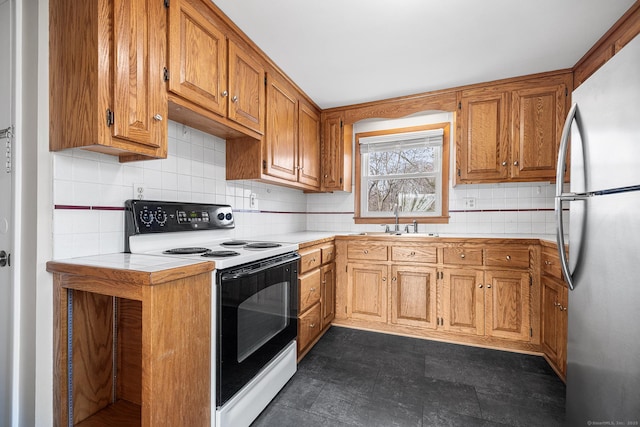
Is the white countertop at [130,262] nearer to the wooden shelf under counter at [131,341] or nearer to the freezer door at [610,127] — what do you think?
the wooden shelf under counter at [131,341]

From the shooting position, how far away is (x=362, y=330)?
269 centimetres

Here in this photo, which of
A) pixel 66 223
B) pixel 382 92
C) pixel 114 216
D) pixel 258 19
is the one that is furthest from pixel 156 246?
pixel 382 92

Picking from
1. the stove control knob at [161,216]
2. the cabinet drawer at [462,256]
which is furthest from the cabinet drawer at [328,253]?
the stove control knob at [161,216]

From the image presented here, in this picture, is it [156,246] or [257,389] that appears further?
[156,246]

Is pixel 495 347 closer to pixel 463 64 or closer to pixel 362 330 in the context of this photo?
pixel 362 330

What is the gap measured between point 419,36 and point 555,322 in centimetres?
216

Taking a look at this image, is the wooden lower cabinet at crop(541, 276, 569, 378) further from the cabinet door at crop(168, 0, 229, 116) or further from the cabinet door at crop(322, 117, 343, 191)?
the cabinet door at crop(168, 0, 229, 116)

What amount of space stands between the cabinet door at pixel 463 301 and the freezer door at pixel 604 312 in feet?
3.57

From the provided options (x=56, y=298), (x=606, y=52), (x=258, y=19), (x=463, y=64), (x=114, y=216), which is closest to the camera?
(x=56, y=298)

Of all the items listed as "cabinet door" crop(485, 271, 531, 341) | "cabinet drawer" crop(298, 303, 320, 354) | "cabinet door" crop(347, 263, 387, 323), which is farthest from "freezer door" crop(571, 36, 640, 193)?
"cabinet drawer" crop(298, 303, 320, 354)

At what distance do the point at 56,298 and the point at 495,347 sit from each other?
2895 millimetres

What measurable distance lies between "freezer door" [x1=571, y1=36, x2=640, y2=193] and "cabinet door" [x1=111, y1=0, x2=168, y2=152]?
5.89ft

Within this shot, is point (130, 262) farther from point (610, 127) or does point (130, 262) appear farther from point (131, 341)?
point (610, 127)

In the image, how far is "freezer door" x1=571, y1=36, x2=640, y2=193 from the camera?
906 mm
